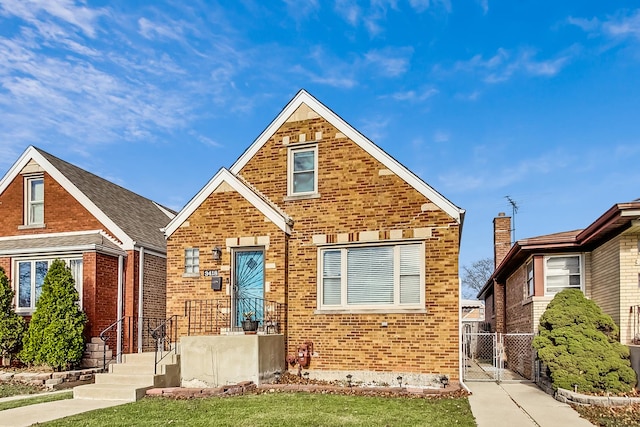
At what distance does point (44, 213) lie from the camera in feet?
57.3

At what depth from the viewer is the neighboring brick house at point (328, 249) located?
12.1 meters

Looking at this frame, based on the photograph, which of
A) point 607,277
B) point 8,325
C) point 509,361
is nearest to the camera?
point 607,277

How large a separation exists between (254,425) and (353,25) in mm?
10475

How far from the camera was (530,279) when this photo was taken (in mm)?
14891

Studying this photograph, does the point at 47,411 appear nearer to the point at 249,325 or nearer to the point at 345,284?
the point at 249,325

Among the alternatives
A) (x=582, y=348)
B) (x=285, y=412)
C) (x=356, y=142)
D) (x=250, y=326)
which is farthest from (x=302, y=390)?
(x=356, y=142)

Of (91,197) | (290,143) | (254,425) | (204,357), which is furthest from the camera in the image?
(91,197)

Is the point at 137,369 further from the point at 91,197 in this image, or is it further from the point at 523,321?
the point at 523,321

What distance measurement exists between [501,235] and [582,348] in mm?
14527

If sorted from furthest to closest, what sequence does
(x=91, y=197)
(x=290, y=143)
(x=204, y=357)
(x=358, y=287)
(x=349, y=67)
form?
1. (x=91, y=197)
2. (x=349, y=67)
3. (x=290, y=143)
4. (x=358, y=287)
5. (x=204, y=357)

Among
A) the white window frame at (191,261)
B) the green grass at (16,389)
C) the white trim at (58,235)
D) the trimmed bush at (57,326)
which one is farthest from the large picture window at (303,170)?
the green grass at (16,389)

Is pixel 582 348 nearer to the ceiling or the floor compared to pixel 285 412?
nearer to the ceiling

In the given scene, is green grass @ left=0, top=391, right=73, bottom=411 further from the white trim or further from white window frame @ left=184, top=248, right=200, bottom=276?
the white trim

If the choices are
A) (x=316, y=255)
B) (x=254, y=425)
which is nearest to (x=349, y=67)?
(x=316, y=255)
